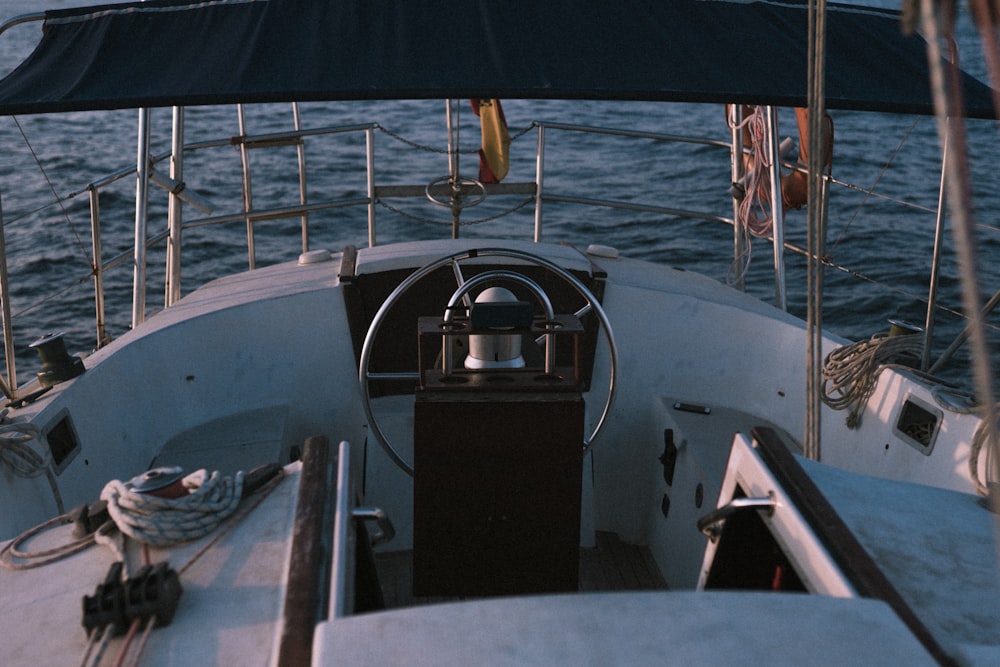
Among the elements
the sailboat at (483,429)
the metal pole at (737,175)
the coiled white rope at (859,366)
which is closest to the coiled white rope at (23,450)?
the sailboat at (483,429)

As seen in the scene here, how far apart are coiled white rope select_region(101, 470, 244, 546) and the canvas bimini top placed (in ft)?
4.08

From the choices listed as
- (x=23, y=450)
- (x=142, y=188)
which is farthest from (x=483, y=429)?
(x=142, y=188)

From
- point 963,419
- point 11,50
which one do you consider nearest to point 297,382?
point 963,419

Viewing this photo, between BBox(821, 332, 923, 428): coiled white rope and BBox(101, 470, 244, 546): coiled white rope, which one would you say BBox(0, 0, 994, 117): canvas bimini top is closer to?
BBox(821, 332, 923, 428): coiled white rope

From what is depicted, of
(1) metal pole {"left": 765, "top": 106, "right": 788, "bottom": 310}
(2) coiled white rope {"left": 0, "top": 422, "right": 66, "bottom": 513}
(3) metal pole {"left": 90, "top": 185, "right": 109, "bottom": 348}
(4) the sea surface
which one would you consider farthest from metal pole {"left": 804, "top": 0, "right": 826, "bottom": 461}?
(4) the sea surface

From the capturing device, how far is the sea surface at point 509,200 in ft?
23.0

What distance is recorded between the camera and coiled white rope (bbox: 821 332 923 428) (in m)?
2.67

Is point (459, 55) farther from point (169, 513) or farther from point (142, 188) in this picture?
point (169, 513)

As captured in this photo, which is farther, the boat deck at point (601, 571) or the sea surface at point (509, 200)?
the sea surface at point (509, 200)

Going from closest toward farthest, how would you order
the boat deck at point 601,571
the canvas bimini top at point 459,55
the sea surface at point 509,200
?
the canvas bimini top at point 459,55, the boat deck at point 601,571, the sea surface at point 509,200

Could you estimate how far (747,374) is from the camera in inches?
127

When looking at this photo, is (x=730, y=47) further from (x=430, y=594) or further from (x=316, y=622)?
(x=316, y=622)

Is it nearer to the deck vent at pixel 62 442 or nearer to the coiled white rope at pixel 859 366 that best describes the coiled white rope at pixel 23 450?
the deck vent at pixel 62 442

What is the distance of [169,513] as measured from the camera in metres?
1.56
